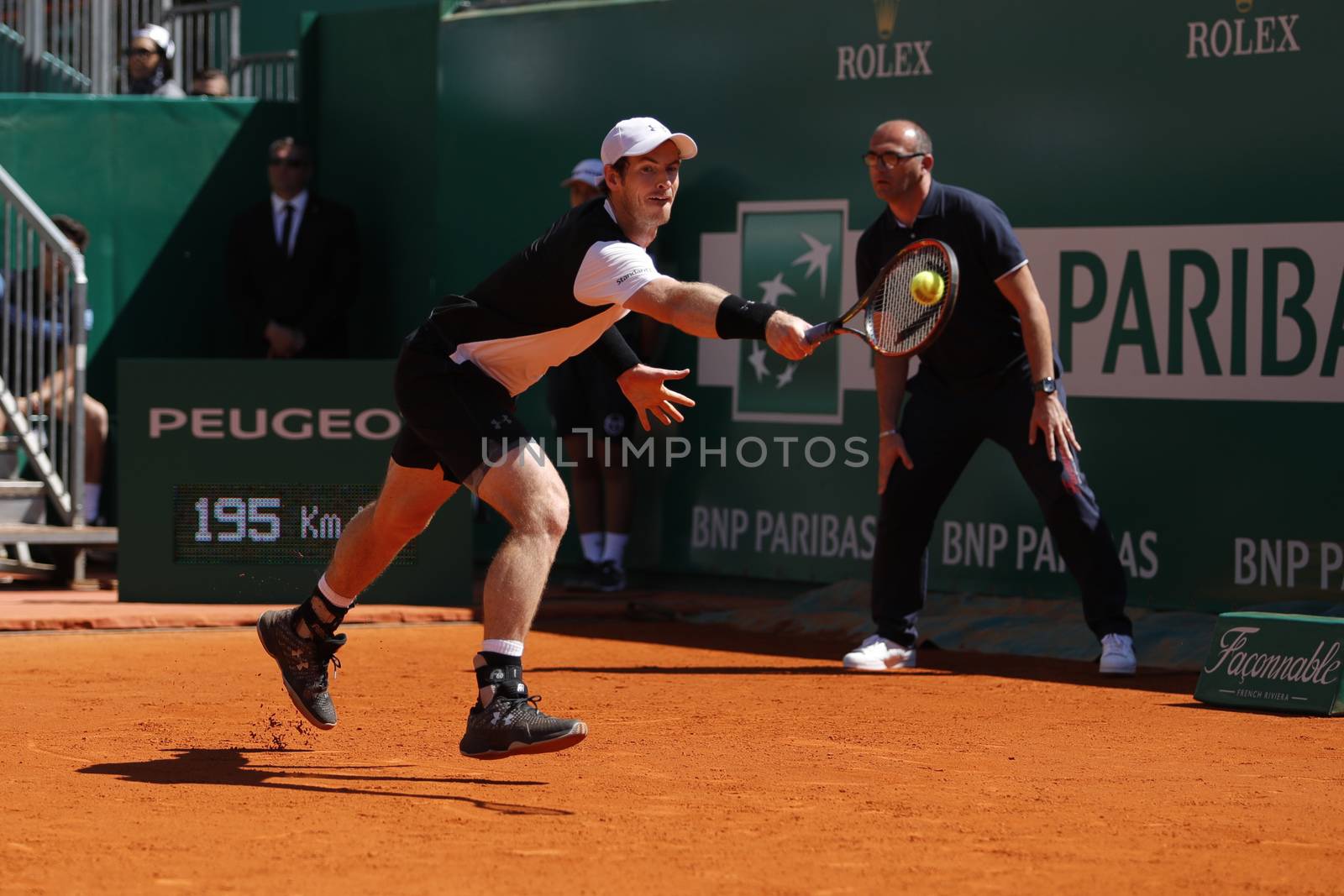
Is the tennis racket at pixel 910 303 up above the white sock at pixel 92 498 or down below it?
above

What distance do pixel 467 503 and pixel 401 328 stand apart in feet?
10.6

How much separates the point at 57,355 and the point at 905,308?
6.22 meters

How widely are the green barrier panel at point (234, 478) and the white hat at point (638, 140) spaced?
13.2 ft

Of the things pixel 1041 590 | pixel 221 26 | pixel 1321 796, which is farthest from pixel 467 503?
pixel 221 26

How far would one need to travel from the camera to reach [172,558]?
9.61 metres

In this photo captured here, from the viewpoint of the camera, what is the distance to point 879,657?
811cm

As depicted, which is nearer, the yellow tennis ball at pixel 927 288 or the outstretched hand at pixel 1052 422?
the yellow tennis ball at pixel 927 288

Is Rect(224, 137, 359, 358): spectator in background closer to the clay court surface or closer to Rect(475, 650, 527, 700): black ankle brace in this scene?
the clay court surface

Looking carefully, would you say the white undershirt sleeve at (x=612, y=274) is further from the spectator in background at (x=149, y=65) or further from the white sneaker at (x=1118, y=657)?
the spectator in background at (x=149, y=65)

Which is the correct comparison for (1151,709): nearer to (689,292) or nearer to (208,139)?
(689,292)

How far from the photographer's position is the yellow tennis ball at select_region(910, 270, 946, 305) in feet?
20.2

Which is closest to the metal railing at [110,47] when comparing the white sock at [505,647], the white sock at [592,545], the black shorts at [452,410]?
the white sock at [592,545]

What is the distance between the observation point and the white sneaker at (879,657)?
26.5ft

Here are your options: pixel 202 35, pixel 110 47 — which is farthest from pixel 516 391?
pixel 202 35
